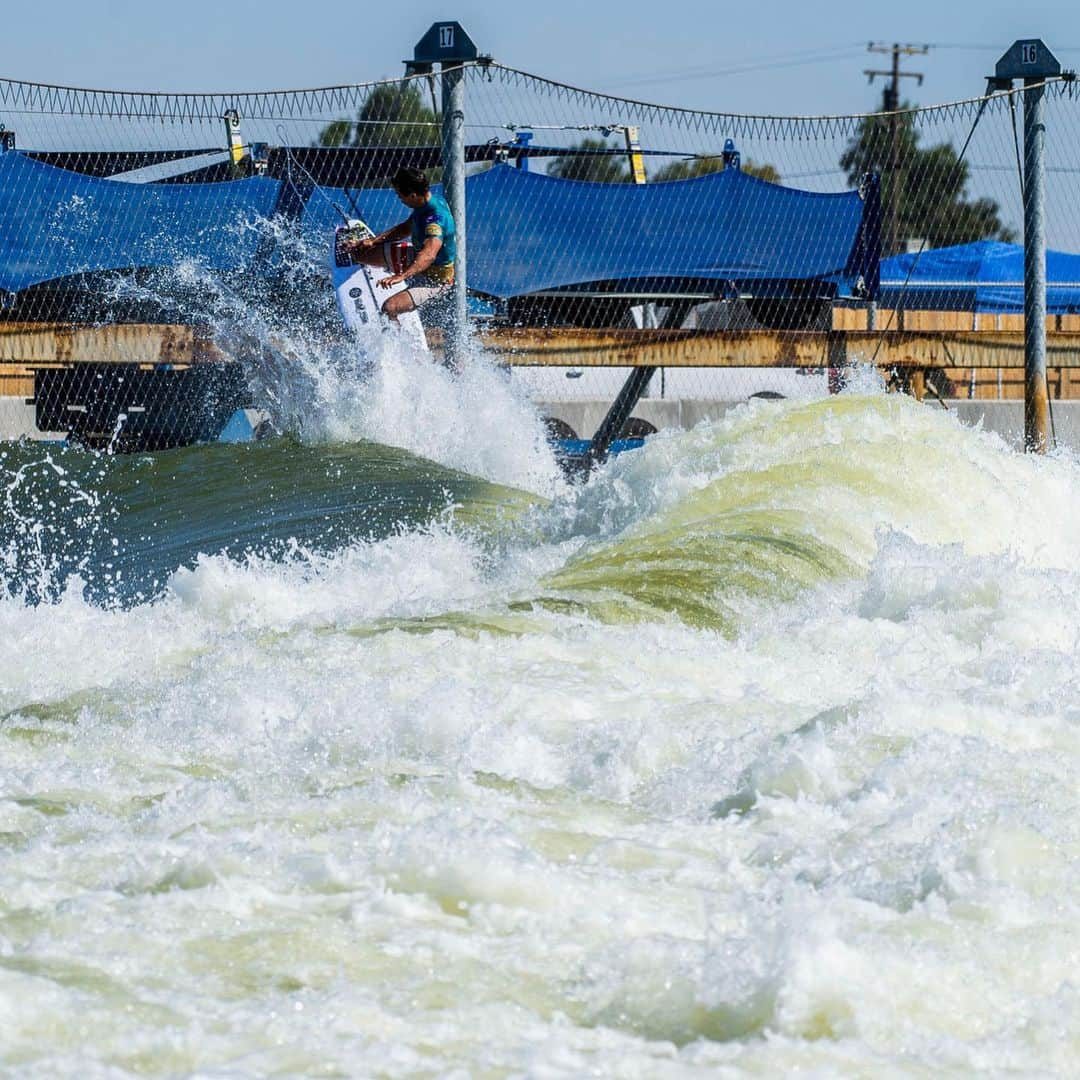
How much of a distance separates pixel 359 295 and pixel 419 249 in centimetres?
82

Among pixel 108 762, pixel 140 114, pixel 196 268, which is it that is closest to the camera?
pixel 108 762

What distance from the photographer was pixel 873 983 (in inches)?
109

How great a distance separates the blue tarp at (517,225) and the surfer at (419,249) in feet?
1.91

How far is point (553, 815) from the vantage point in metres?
3.62

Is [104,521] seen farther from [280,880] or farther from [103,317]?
[280,880]

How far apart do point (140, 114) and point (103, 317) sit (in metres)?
1.75

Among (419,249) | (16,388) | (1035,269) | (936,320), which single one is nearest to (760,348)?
(1035,269)

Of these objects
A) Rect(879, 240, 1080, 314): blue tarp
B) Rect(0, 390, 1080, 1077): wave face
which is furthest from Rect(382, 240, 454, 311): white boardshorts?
Rect(879, 240, 1080, 314): blue tarp

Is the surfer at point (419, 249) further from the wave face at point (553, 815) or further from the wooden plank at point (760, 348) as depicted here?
the wave face at point (553, 815)

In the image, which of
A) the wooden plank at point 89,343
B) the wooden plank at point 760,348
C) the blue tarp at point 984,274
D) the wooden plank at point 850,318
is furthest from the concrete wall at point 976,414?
the blue tarp at point 984,274

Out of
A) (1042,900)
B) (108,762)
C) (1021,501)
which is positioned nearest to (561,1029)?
(1042,900)

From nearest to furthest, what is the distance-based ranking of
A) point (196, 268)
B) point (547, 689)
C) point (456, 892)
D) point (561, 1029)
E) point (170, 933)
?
point (561, 1029), point (170, 933), point (456, 892), point (547, 689), point (196, 268)

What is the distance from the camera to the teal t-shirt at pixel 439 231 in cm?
1001

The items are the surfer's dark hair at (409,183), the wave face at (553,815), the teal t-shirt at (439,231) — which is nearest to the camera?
the wave face at (553,815)
